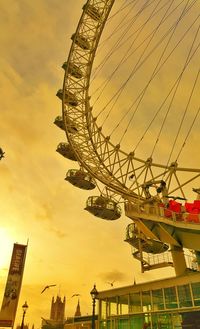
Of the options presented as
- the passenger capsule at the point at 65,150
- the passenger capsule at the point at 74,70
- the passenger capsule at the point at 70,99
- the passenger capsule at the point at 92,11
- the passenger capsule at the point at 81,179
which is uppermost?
the passenger capsule at the point at 92,11

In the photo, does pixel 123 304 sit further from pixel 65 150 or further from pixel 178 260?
pixel 65 150

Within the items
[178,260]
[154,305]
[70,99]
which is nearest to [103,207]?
[178,260]

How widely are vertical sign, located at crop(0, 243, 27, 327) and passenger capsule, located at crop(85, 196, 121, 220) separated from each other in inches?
374

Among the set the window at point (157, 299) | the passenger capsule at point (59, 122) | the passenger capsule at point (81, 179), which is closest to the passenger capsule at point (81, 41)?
the passenger capsule at point (59, 122)

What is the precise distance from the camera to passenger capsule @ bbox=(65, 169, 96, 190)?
39.3 meters

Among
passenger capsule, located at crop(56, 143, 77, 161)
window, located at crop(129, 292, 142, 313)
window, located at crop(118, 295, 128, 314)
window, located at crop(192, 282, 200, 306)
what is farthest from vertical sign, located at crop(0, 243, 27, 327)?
window, located at crop(192, 282, 200, 306)

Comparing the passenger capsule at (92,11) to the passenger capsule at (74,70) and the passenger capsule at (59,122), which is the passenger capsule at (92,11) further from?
the passenger capsule at (59,122)

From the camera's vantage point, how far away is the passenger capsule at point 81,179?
3928 cm

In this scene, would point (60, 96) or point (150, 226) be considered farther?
point (60, 96)

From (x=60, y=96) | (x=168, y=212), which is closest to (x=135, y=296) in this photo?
(x=168, y=212)

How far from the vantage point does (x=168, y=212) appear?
2316 centimetres

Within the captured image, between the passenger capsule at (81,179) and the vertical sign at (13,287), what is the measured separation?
10079 millimetres

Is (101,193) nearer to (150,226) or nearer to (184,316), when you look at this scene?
(150,226)

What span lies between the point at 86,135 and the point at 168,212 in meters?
18.7
